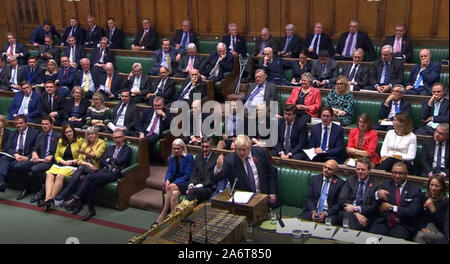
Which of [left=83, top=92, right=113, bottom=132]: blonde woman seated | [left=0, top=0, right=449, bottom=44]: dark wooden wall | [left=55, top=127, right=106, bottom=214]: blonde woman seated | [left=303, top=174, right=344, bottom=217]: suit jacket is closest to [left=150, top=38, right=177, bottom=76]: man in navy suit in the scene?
[left=0, top=0, right=449, bottom=44]: dark wooden wall

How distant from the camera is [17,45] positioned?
9016 mm

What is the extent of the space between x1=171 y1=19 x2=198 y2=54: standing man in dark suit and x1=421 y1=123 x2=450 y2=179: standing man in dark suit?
4.50 meters

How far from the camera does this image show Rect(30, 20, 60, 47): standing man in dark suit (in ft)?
30.6

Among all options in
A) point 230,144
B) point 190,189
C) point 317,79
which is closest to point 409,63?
point 317,79

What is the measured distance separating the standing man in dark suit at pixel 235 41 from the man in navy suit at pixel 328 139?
2856 millimetres

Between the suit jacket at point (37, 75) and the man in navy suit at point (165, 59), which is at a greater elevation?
the man in navy suit at point (165, 59)

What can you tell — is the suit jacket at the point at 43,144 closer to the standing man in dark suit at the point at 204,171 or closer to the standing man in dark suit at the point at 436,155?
the standing man in dark suit at the point at 204,171

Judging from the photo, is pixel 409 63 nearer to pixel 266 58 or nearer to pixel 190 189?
pixel 266 58

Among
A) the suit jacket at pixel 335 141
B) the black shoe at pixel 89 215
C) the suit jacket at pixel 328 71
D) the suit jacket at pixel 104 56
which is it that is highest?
the suit jacket at pixel 104 56

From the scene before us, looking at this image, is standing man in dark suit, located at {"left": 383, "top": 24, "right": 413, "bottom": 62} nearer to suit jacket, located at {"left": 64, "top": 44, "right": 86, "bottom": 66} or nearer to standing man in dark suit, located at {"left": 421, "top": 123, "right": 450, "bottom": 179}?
standing man in dark suit, located at {"left": 421, "top": 123, "right": 450, "bottom": 179}

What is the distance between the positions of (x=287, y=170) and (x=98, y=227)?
1.92 meters

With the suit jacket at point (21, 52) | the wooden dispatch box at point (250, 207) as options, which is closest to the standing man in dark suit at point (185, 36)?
the suit jacket at point (21, 52)

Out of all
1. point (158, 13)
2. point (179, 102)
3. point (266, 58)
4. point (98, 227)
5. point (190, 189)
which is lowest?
point (98, 227)

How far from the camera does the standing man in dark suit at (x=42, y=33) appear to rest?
9330mm
